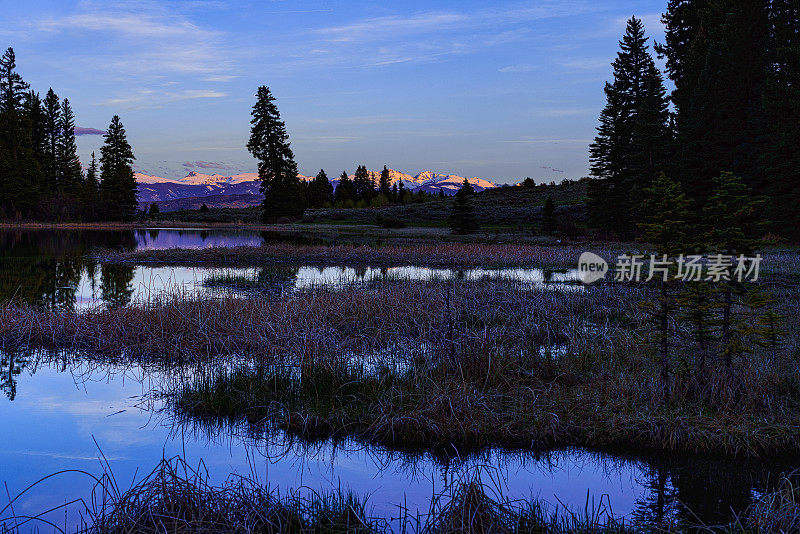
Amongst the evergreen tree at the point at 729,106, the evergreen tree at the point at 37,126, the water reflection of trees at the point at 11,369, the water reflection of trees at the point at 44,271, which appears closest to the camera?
the water reflection of trees at the point at 11,369

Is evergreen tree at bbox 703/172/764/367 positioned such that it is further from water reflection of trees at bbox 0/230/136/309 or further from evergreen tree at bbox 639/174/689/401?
water reflection of trees at bbox 0/230/136/309

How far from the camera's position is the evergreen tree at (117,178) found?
79.2 m

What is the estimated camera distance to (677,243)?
8.49 meters

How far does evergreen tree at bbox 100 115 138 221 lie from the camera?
79250 millimetres

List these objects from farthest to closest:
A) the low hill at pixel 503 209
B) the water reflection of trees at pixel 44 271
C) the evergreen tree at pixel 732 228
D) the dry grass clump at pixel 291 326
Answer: the low hill at pixel 503 209
the water reflection of trees at pixel 44 271
the dry grass clump at pixel 291 326
the evergreen tree at pixel 732 228

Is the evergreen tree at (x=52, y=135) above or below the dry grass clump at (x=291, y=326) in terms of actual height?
above

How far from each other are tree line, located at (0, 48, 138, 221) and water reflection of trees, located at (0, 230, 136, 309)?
29149 millimetres

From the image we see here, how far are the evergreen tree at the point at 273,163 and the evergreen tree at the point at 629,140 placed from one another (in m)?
40.9

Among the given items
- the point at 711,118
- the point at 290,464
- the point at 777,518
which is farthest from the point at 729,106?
the point at 290,464

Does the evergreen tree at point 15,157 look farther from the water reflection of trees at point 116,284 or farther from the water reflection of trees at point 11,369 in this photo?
the water reflection of trees at point 11,369

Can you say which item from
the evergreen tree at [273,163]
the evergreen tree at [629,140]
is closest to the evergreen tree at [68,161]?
the evergreen tree at [273,163]

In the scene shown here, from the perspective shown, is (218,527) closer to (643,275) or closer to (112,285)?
(112,285)

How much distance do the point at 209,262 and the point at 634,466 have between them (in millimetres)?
28472

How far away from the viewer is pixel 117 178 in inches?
3105
